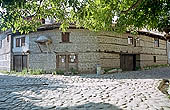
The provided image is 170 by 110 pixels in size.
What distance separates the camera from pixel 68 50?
15.6 metres

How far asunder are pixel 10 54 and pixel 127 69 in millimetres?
13341

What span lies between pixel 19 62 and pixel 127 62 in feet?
39.8

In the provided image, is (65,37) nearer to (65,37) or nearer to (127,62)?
(65,37)

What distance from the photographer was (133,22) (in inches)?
269

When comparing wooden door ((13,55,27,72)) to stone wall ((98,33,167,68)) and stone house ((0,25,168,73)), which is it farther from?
stone wall ((98,33,167,68))

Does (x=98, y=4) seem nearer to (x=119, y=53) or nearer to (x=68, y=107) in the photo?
(x=68, y=107)

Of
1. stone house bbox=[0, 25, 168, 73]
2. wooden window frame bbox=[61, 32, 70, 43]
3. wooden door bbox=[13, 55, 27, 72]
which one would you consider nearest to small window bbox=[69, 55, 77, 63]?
stone house bbox=[0, 25, 168, 73]

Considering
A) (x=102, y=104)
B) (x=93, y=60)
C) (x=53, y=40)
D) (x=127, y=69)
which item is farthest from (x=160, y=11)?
(x=127, y=69)

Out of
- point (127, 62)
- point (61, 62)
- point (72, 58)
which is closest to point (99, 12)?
point (72, 58)

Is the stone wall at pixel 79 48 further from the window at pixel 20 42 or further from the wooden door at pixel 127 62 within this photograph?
the wooden door at pixel 127 62

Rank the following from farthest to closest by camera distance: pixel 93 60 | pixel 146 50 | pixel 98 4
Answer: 1. pixel 146 50
2. pixel 93 60
3. pixel 98 4

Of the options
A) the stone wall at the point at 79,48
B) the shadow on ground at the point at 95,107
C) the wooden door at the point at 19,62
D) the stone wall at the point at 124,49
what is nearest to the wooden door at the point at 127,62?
the stone wall at the point at 124,49

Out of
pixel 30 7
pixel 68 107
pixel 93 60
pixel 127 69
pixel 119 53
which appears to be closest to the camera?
pixel 68 107

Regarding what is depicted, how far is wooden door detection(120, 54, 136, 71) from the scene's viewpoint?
61.2 feet
